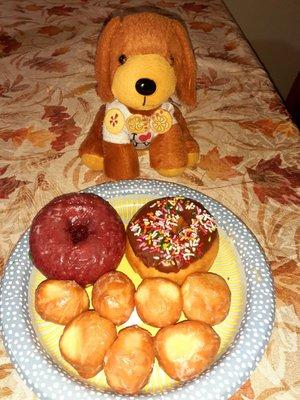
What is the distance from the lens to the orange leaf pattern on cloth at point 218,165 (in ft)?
3.43

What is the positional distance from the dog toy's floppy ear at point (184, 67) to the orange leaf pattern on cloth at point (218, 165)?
16 centimetres

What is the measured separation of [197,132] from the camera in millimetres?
1149

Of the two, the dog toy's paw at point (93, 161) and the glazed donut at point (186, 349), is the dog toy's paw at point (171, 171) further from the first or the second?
the glazed donut at point (186, 349)

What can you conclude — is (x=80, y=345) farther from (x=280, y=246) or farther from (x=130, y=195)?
(x=280, y=246)

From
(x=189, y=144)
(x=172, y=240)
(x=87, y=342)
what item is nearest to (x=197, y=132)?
(x=189, y=144)

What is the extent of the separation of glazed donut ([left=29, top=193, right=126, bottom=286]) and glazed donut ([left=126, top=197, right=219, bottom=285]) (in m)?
0.03

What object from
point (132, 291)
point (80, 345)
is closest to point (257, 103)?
point (132, 291)

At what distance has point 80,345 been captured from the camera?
656mm

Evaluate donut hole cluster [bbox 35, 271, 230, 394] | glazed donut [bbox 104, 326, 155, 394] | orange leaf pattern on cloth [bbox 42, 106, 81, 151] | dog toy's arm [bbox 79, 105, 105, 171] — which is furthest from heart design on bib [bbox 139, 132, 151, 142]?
glazed donut [bbox 104, 326, 155, 394]

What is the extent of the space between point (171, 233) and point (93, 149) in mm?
344

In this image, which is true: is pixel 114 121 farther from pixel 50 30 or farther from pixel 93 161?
pixel 50 30

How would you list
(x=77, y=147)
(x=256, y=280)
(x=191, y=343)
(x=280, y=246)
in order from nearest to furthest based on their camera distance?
(x=191, y=343), (x=256, y=280), (x=280, y=246), (x=77, y=147)

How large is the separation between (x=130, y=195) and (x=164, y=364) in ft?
1.23

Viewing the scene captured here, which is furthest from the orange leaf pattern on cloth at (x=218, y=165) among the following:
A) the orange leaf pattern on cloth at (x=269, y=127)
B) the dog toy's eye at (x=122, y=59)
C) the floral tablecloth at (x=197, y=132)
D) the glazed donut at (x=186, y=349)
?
the glazed donut at (x=186, y=349)
